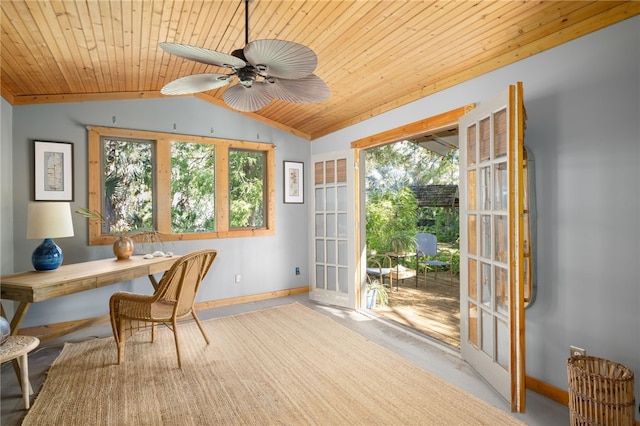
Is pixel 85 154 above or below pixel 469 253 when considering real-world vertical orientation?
above

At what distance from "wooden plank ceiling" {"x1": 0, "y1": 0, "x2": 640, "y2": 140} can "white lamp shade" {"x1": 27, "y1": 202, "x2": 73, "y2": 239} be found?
1.21m

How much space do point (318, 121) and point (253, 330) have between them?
2.81m

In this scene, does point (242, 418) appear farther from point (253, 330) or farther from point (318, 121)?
point (318, 121)

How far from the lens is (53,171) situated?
3.55 m

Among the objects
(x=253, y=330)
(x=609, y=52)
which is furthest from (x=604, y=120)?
(x=253, y=330)

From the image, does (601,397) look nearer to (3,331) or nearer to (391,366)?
(391,366)

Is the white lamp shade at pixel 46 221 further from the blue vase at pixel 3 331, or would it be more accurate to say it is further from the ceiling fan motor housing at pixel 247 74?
the ceiling fan motor housing at pixel 247 74

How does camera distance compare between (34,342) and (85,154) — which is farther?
(85,154)

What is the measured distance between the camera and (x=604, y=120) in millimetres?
2016

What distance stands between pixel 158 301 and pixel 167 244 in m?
1.54

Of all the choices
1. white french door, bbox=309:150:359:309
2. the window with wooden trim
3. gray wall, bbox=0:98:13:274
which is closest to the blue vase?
gray wall, bbox=0:98:13:274

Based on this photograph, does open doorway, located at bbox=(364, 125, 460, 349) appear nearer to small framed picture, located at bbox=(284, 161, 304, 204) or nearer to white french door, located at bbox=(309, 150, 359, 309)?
white french door, located at bbox=(309, 150, 359, 309)

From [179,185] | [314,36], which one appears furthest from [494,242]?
[179,185]

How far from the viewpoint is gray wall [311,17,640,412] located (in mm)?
1922
